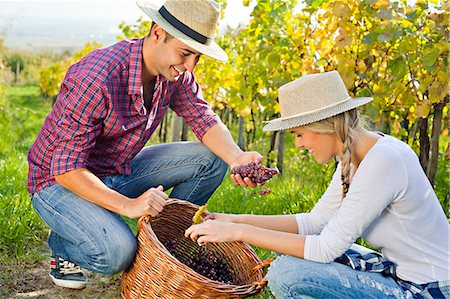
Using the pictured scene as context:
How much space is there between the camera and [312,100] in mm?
2209

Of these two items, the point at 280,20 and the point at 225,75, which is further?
the point at 225,75

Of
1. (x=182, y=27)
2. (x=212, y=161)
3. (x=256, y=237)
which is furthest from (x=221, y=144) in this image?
A: (x=256, y=237)

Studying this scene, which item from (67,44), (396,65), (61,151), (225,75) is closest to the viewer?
(61,151)

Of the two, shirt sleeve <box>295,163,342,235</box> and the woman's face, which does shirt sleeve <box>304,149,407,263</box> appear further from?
shirt sleeve <box>295,163,342,235</box>

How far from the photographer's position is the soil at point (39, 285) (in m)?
2.83

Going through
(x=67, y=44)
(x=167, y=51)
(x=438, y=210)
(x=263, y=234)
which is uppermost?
(x=167, y=51)

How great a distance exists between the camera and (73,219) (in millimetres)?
2596

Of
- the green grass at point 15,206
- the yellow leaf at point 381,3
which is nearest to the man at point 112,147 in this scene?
the green grass at point 15,206

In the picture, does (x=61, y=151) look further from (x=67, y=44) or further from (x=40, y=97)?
(x=67, y=44)

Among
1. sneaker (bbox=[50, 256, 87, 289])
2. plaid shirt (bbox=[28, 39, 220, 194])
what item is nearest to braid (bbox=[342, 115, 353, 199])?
plaid shirt (bbox=[28, 39, 220, 194])

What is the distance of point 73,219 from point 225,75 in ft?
9.51

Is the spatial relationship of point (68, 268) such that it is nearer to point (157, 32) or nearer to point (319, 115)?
point (157, 32)

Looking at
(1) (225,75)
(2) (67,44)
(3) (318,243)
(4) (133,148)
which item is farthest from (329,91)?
(2) (67,44)

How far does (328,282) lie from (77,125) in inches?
44.3
